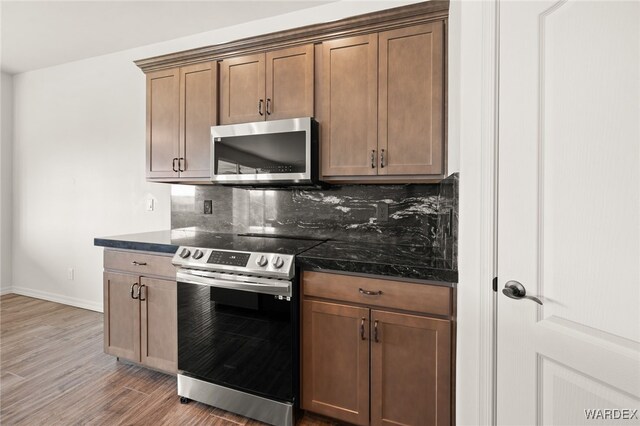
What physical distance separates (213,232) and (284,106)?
49.6 inches

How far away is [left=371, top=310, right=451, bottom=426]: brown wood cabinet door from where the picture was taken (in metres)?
1.41

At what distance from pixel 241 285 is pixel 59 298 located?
Answer: 10.8 feet

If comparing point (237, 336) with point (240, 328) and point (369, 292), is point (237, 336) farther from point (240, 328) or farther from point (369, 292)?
point (369, 292)

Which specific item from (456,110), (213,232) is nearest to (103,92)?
(213,232)

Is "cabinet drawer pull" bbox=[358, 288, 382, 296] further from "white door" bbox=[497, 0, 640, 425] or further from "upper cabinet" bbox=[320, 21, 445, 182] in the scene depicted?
"upper cabinet" bbox=[320, 21, 445, 182]

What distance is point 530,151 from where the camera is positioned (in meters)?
1.08

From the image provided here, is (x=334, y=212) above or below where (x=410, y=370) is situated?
above

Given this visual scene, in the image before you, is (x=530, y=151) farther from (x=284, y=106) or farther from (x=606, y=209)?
(x=284, y=106)

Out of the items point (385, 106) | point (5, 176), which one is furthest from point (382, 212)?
point (5, 176)

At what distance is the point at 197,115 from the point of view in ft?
7.71

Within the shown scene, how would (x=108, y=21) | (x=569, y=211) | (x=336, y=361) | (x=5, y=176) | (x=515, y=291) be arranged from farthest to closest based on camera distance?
(x=5, y=176), (x=108, y=21), (x=336, y=361), (x=515, y=291), (x=569, y=211)

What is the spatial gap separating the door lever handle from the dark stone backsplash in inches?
17.8

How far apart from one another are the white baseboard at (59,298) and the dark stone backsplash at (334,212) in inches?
62.0

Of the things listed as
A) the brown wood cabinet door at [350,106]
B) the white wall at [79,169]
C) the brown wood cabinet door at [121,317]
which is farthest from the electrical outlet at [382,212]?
the white wall at [79,169]
